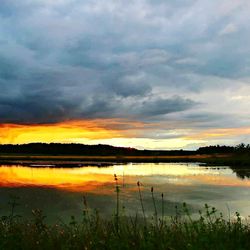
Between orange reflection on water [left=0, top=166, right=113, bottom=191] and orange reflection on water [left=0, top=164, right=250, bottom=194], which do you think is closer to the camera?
orange reflection on water [left=0, top=166, right=113, bottom=191]

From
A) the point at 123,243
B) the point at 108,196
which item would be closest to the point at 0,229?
the point at 123,243

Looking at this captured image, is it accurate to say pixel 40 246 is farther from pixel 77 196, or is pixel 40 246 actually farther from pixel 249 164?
pixel 249 164

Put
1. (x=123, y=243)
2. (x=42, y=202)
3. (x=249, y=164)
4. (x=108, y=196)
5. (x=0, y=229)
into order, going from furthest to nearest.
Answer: (x=249, y=164), (x=108, y=196), (x=42, y=202), (x=0, y=229), (x=123, y=243)

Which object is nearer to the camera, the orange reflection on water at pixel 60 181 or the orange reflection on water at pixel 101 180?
the orange reflection on water at pixel 60 181

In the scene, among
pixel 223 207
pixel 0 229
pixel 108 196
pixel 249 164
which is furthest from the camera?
pixel 249 164

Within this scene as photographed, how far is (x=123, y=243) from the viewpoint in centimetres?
658

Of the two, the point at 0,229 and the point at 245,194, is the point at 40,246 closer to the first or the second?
the point at 0,229

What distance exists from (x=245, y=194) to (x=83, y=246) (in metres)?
19.5

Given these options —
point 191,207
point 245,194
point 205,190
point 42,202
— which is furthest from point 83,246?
point 205,190

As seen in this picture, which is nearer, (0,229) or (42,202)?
(0,229)

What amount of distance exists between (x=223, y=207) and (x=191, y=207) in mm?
1309

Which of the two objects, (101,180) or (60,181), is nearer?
(60,181)

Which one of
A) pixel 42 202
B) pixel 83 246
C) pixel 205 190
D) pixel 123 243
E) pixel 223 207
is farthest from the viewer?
pixel 205 190

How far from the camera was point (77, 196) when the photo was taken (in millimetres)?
23812
